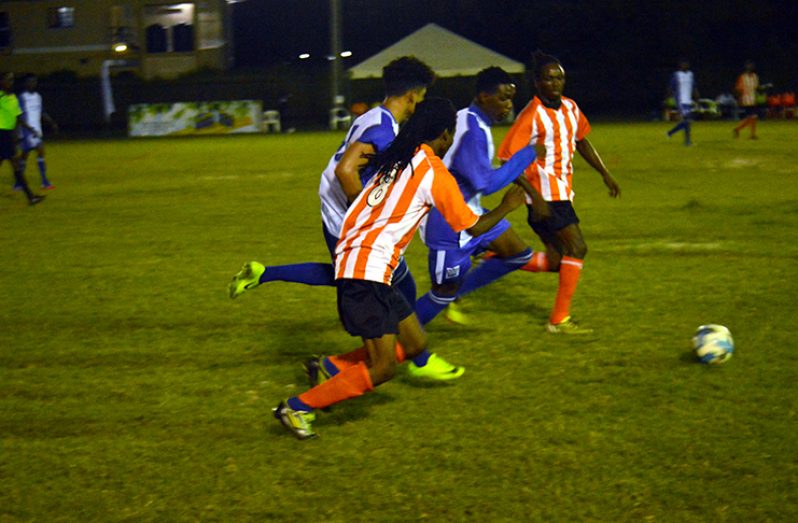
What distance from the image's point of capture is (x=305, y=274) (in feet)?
23.1

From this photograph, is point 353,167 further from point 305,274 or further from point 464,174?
point 305,274

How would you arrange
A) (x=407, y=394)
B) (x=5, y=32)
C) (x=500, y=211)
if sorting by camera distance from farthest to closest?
(x=5, y=32) < (x=407, y=394) < (x=500, y=211)

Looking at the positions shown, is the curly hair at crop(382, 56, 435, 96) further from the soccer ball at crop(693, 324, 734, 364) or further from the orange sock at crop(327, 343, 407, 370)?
the soccer ball at crop(693, 324, 734, 364)

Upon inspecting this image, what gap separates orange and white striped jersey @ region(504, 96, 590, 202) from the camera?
729cm

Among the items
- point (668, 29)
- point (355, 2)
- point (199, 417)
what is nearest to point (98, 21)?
point (355, 2)

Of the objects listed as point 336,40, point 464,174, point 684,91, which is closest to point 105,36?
point 336,40

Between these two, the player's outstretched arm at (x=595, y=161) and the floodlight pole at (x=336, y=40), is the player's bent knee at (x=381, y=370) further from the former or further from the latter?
the floodlight pole at (x=336, y=40)

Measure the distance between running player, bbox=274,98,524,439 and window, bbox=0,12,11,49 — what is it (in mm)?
59812

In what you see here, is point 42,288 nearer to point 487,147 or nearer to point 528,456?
point 487,147

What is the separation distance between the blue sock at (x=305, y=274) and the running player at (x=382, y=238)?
179 cm

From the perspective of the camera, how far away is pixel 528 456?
4965mm

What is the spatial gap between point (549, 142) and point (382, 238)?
101 inches

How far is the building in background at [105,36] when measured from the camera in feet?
193

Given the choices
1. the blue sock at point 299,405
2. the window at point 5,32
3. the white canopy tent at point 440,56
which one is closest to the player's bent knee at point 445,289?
the blue sock at point 299,405
